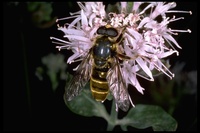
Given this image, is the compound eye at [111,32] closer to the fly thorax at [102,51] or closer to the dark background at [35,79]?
the fly thorax at [102,51]

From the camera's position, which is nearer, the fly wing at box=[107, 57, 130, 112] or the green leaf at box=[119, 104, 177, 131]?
the fly wing at box=[107, 57, 130, 112]

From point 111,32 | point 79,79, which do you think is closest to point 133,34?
point 111,32

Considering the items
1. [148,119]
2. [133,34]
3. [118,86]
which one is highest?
[133,34]

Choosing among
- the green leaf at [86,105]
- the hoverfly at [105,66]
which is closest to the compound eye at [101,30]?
the hoverfly at [105,66]

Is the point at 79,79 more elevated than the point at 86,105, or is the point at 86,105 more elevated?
the point at 79,79

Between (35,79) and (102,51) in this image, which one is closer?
(102,51)

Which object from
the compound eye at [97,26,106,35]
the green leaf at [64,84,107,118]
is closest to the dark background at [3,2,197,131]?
the green leaf at [64,84,107,118]

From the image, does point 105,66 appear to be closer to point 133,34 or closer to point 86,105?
point 133,34

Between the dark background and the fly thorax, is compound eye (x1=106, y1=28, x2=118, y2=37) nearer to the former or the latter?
the fly thorax
